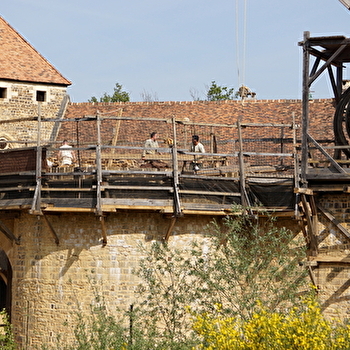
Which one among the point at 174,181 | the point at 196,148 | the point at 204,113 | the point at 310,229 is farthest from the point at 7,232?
the point at 204,113

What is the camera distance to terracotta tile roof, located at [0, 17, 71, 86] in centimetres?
3083

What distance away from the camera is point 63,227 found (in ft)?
71.2

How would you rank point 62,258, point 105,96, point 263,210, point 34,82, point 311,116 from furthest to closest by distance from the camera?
point 105,96 < point 34,82 < point 311,116 < point 62,258 < point 263,210

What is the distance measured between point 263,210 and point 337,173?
2251 mm

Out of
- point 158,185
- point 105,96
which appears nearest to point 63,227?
point 158,185

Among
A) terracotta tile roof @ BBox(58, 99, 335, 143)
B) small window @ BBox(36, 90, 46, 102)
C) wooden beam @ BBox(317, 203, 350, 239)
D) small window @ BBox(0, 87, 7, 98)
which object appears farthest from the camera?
small window @ BBox(36, 90, 46, 102)

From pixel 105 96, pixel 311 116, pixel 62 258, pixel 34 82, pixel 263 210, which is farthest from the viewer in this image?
pixel 105 96

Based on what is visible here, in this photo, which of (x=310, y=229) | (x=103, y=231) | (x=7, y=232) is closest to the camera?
(x=103, y=231)

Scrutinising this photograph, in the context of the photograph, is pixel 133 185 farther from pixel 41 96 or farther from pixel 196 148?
pixel 41 96

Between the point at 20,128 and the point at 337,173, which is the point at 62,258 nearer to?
the point at 337,173

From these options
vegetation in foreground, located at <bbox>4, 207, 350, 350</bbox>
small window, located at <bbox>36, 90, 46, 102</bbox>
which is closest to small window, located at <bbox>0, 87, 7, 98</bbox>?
small window, located at <bbox>36, 90, 46, 102</bbox>

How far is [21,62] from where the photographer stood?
3133 centimetres

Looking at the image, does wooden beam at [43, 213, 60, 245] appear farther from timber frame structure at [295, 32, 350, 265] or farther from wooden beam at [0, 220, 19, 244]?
timber frame structure at [295, 32, 350, 265]

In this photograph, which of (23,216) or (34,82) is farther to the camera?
(34,82)
